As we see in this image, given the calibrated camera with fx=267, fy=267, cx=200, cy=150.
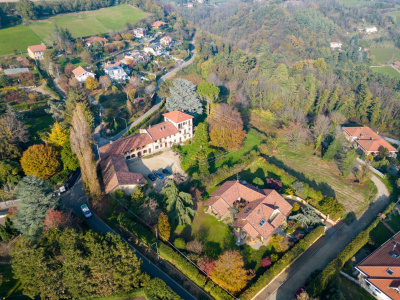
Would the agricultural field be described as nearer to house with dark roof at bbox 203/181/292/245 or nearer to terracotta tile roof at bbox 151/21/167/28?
terracotta tile roof at bbox 151/21/167/28

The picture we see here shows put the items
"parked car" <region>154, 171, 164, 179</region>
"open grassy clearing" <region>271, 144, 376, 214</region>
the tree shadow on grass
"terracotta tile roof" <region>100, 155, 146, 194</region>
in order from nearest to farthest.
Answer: "terracotta tile roof" <region>100, 155, 146, 194</region> → "parked car" <region>154, 171, 164, 179</region> → "open grassy clearing" <region>271, 144, 376, 214</region> → the tree shadow on grass

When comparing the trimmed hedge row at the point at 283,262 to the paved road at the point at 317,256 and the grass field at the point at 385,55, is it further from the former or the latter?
the grass field at the point at 385,55

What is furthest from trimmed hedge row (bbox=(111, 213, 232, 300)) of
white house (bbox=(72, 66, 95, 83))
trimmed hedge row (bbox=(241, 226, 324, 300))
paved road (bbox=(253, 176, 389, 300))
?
white house (bbox=(72, 66, 95, 83))

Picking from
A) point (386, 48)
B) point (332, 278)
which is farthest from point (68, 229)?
point (386, 48)

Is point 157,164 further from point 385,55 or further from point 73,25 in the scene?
point 385,55

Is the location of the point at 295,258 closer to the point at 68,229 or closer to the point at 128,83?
the point at 68,229

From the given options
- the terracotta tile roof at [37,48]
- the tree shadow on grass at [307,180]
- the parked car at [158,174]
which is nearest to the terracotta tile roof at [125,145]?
the parked car at [158,174]

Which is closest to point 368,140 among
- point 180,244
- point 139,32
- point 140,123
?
point 140,123
